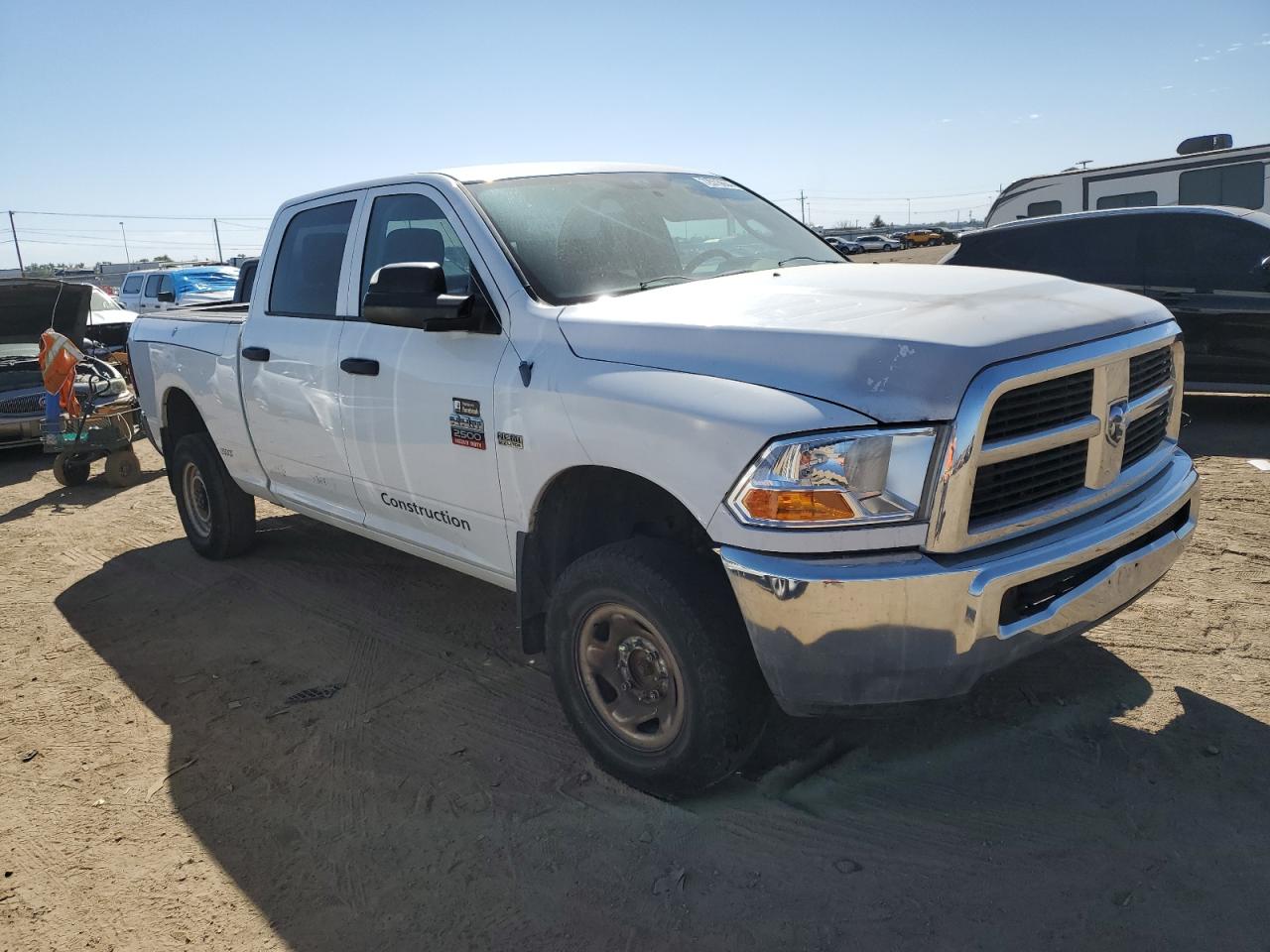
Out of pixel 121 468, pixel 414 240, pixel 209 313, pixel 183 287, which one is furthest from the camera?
pixel 183 287

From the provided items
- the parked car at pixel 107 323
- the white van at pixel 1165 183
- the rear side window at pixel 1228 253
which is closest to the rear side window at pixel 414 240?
the rear side window at pixel 1228 253

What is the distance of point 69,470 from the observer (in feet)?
29.3

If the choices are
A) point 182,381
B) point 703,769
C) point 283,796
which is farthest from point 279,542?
point 703,769

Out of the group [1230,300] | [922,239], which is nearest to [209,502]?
[1230,300]

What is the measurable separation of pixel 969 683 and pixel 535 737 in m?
1.72

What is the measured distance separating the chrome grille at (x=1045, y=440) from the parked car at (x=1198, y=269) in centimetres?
559

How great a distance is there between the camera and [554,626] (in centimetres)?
333

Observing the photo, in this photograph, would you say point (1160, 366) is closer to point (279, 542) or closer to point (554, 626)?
point (554, 626)

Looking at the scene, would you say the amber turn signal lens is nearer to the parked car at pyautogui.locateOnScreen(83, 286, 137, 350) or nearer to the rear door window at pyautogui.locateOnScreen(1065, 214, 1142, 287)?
the rear door window at pyautogui.locateOnScreen(1065, 214, 1142, 287)

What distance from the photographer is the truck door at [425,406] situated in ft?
11.8

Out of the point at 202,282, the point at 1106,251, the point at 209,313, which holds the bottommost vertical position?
the point at 1106,251

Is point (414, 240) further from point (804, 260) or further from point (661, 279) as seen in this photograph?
point (804, 260)

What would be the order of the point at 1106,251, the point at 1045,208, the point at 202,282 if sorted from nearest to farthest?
1. the point at 1106,251
2. the point at 1045,208
3. the point at 202,282

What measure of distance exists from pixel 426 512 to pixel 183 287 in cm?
1749
